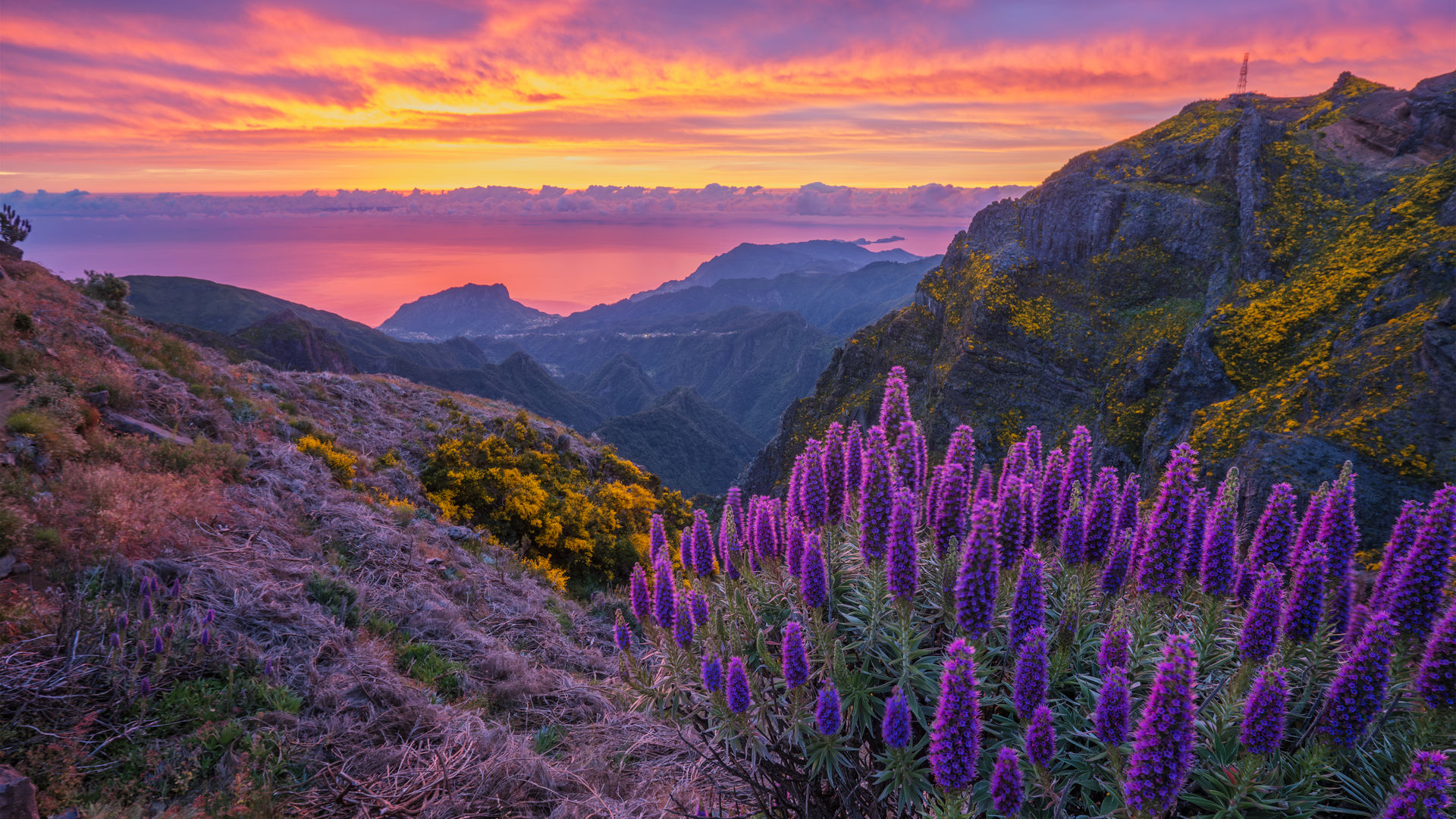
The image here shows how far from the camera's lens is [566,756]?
543cm

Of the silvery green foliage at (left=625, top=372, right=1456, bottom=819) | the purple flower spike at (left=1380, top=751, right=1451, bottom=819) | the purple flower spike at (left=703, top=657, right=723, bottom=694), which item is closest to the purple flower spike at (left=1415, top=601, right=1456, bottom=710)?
the silvery green foliage at (left=625, top=372, right=1456, bottom=819)

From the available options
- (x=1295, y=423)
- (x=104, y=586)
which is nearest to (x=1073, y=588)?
(x=104, y=586)

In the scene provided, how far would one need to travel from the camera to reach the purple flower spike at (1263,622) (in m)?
3.32

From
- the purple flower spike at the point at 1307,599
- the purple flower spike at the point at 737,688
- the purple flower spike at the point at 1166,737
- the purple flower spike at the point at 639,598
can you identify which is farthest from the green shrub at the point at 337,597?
the purple flower spike at the point at 1307,599

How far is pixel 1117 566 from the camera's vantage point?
409 cm

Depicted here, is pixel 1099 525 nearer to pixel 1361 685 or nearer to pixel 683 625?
pixel 1361 685

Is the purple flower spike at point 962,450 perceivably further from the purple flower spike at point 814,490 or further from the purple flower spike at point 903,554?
the purple flower spike at point 903,554

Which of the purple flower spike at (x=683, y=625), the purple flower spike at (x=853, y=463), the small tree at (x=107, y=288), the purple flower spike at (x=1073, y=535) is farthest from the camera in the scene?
the small tree at (x=107, y=288)

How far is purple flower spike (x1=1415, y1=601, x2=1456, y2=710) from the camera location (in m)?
2.91

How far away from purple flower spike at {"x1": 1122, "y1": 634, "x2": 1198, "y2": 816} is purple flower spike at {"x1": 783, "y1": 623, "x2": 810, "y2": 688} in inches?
67.4

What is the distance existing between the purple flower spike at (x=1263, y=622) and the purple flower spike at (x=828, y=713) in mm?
2351

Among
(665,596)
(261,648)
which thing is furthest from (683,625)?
(261,648)

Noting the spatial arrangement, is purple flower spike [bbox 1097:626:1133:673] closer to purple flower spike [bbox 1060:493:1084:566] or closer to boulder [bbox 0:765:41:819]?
purple flower spike [bbox 1060:493:1084:566]

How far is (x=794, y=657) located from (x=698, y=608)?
1.47 meters
